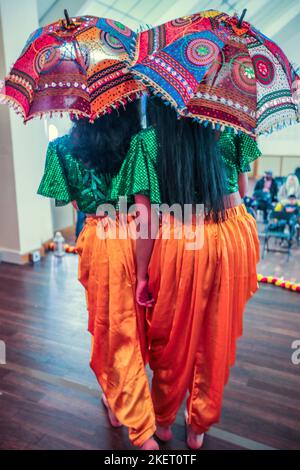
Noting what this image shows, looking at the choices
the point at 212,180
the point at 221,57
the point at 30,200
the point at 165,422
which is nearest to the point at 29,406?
the point at 165,422

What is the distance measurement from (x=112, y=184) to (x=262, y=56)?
676 millimetres

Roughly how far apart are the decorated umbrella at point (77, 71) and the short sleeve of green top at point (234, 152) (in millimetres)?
364

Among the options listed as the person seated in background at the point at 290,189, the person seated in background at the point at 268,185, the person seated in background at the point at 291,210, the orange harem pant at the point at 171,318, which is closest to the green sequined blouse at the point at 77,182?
the orange harem pant at the point at 171,318

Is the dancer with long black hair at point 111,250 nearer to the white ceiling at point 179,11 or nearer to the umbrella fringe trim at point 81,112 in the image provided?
the umbrella fringe trim at point 81,112

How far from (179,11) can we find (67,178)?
5.41 m

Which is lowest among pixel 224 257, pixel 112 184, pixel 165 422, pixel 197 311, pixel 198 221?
pixel 165 422

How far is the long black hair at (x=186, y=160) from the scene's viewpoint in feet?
4.13

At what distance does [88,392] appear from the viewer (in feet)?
6.59

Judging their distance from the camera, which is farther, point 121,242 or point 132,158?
point 121,242

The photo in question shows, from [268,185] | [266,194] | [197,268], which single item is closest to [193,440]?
[197,268]

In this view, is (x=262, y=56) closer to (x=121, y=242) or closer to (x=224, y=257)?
(x=224, y=257)

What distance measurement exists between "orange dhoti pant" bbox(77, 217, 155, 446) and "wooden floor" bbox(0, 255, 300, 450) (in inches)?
10.0

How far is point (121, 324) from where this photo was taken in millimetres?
1512

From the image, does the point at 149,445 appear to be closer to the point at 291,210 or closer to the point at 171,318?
the point at 171,318
